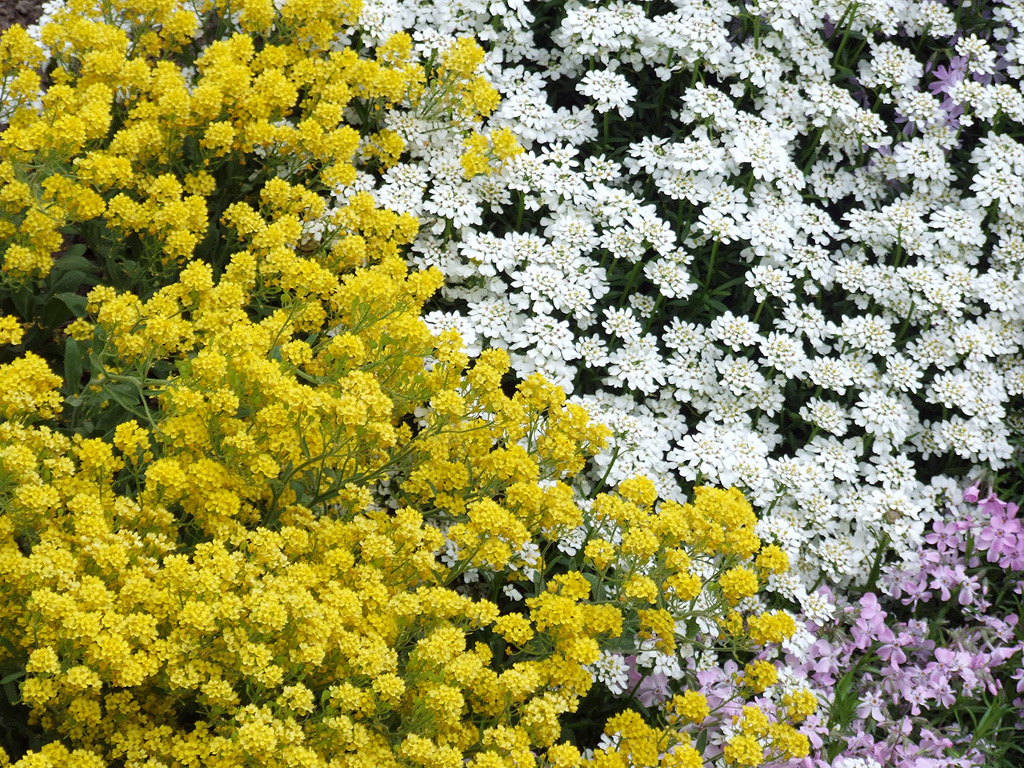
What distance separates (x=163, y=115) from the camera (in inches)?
132

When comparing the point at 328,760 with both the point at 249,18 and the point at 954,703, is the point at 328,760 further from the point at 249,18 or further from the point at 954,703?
the point at 249,18

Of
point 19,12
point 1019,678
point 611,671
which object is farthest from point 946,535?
point 19,12

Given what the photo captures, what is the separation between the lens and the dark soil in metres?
4.12

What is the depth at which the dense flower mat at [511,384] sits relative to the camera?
2.47m

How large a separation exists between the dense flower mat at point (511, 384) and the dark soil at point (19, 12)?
501 mm

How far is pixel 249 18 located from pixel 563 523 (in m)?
2.06

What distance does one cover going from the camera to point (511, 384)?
3.70 meters

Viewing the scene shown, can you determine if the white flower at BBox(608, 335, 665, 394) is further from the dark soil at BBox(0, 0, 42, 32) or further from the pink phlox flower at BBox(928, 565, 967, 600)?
the dark soil at BBox(0, 0, 42, 32)

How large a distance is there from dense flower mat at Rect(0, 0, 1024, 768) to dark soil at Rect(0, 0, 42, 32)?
501 millimetres

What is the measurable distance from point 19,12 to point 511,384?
96.6 inches

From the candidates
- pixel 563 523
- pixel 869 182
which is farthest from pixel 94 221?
pixel 869 182

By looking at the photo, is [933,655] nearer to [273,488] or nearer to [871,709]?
[871,709]

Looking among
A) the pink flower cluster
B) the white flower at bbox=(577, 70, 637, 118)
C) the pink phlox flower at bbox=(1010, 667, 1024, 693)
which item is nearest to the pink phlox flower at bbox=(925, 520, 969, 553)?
the pink flower cluster

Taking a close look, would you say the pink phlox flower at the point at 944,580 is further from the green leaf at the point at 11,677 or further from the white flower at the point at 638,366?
the green leaf at the point at 11,677
